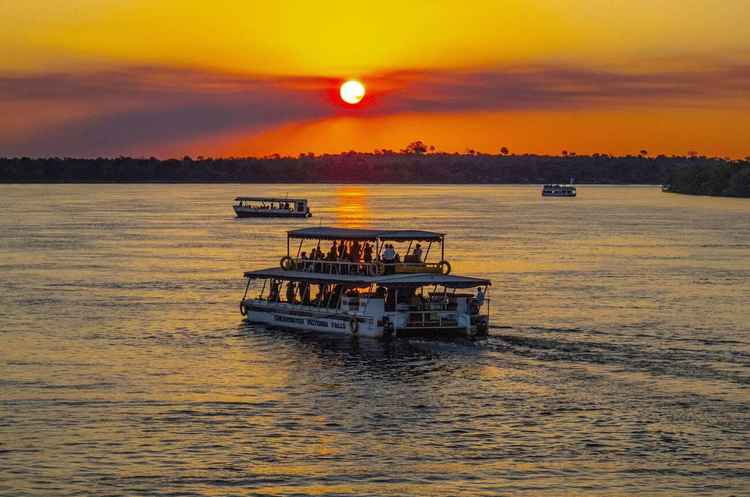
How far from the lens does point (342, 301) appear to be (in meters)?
62.0

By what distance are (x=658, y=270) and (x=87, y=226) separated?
97370 mm

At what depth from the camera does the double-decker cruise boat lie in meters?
59.7

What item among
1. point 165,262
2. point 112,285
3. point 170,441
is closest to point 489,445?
point 170,441

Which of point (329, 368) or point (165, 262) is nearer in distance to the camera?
point (329, 368)

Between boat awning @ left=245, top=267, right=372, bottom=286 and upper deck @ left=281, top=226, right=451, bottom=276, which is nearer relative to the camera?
boat awning @ left=245, top=267, right=372, bottom=286

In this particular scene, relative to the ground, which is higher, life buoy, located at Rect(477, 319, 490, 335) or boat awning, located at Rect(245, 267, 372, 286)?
boat awning, located at Rect(245, 267, 372, 286)

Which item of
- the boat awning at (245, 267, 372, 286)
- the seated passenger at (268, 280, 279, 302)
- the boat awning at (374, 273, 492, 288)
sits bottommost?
the seated passenger at (268, 280, 279, 302)

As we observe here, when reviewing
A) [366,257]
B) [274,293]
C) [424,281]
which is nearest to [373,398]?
[424,281]

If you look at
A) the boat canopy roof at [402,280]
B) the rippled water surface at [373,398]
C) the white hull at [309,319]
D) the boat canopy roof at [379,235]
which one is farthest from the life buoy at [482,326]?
the boat canopy roof at [379,235]

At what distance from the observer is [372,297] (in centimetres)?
6097

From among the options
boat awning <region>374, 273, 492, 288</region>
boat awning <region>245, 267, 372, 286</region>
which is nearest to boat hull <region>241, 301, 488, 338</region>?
boat awning <region>245, 267, 372, 286</region>

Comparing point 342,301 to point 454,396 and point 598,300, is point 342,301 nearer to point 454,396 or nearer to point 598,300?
point 454,396

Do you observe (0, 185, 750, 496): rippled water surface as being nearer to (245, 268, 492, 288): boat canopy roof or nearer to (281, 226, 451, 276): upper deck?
(245, 268, 492, 288): boat canopy roof

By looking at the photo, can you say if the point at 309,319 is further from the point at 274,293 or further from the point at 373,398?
the point at 373,398
